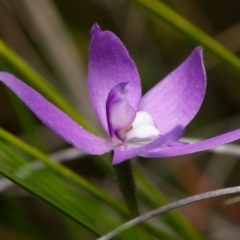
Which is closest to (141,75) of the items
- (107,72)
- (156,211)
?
(107,72)

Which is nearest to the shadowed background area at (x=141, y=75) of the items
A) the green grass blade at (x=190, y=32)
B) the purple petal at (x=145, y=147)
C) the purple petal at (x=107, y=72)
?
the green grass blade at (x=190, y=32)

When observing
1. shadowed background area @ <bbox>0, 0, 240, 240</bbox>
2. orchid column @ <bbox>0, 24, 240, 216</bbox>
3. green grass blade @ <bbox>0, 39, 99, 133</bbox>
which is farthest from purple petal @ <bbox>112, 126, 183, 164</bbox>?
shadowed background area @ <bbox>0, 0, 240, 240</bbox>

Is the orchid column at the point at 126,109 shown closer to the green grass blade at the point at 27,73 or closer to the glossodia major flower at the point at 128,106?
the glossodia major flower at the point at 128,106

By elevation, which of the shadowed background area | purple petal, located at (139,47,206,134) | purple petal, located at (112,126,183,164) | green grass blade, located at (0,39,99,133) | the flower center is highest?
the shadowed background area

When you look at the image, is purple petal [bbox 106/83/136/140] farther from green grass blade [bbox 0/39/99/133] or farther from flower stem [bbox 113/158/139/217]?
green grass blade [bbox 0/39/99/133]

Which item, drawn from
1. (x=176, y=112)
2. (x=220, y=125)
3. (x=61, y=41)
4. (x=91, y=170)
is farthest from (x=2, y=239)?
(x=176, y=112)

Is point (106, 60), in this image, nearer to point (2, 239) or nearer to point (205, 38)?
point (205, 38)
